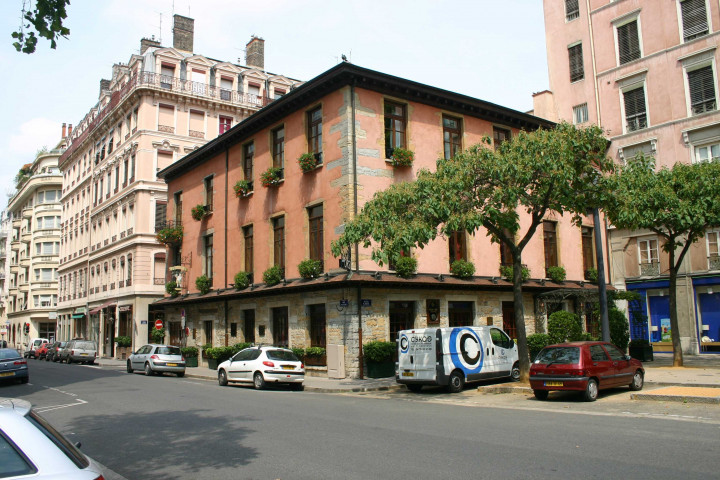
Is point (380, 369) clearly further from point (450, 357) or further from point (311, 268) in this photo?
point (311, 268)

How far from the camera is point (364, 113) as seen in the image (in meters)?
23.0

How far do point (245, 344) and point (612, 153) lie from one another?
78.0 ft

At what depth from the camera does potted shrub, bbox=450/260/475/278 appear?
24484 mm

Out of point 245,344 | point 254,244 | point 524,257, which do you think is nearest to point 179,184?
point 254,244

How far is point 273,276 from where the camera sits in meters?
25.4

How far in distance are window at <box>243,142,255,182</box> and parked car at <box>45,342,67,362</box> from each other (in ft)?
68.6

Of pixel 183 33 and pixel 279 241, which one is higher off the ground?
pixel 183 33

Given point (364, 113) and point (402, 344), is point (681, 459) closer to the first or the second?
point (402, 344)

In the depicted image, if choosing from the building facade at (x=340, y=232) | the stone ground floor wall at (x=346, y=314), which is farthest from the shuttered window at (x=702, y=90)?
the stone ground floor wall at (x=346, y=314)

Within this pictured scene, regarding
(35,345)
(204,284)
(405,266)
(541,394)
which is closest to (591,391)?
(541,394)

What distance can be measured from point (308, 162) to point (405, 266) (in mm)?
5963

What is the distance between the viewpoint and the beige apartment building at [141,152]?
4197 centimetres

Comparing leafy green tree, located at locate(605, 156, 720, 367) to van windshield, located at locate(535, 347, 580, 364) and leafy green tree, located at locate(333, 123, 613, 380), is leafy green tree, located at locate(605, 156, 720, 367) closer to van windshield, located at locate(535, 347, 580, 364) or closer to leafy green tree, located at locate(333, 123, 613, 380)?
leafy green tree, located at locate(333, 123, 613, 380)

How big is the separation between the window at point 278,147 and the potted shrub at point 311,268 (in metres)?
5.57
